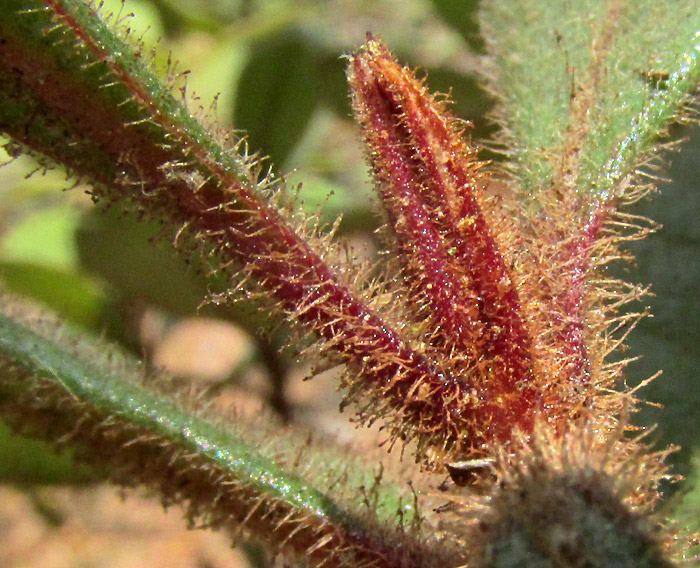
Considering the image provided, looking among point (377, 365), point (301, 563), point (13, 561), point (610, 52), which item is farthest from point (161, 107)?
point (13, 561)

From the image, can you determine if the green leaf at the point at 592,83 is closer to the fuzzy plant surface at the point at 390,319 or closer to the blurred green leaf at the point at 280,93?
the fuzzy plant surface at the point at 390,319

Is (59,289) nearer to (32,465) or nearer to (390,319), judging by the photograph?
(32,465)

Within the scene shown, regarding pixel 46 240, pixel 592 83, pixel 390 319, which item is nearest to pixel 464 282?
pixel 390 319

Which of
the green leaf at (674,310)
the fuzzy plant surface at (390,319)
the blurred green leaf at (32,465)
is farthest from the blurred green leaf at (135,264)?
the green leaf at (674,310)

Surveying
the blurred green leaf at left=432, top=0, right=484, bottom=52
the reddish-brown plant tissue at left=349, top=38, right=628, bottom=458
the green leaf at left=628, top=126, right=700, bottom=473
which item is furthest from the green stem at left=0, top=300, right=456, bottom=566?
the blurred green leaf at left=432, top=0, right=484, bottom=52

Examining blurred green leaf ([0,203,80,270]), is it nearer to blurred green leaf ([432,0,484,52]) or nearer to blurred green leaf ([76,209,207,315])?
blurred green leaf ([76,209,207,315])

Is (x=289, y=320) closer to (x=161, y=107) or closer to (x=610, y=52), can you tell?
(x=161, y=107)
